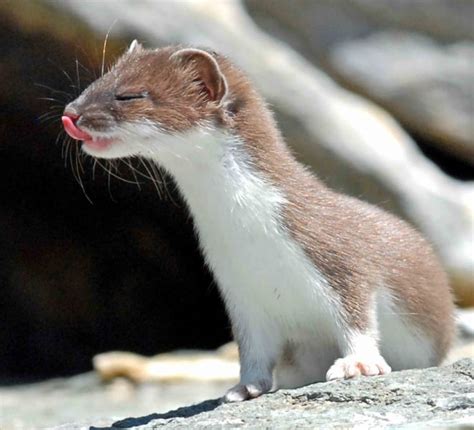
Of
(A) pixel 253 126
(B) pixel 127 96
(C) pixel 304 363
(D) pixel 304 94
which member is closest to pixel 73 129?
(B) pixel 127 96

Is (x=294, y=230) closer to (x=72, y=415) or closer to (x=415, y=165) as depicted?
(x=72, y=415)

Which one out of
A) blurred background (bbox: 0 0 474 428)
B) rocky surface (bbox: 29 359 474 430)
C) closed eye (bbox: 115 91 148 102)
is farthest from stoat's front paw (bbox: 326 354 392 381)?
blurred background (bbox: 0 0 474 428)

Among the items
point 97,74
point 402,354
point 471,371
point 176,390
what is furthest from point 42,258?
point 471,371

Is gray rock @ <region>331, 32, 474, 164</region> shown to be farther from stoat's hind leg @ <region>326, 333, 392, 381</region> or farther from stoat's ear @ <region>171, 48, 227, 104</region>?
stoat's hind leg @ <region>326, 333, 392, 381</region>

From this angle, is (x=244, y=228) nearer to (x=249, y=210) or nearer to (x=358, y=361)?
(x=249, y=210)

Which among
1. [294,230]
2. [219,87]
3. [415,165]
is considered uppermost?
[415,165]

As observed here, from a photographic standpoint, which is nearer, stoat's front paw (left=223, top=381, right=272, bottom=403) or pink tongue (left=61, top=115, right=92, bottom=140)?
pink tongue (left=61, top=115, right=92, bottom=140)

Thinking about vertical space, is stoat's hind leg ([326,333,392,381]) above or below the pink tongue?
below
